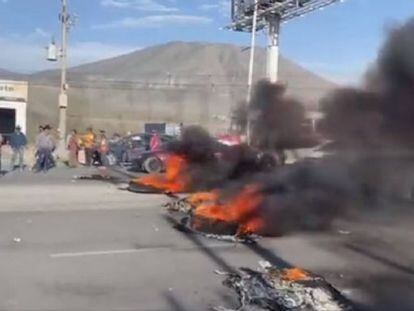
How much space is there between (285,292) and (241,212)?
4.52 m

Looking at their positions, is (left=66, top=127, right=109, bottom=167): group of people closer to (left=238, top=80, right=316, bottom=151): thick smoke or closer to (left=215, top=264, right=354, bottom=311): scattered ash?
(left=238, top=80, right=316, bottom=151): thick smoke

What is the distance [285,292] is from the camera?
759cm

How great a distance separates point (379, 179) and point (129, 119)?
61309mm

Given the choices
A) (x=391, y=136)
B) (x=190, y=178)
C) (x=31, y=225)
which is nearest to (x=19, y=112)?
(x=190, y=178)

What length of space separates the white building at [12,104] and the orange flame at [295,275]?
39515 millimetres

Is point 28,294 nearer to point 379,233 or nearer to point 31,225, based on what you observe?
point 31,225

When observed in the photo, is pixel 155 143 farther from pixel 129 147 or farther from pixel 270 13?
pixel 270 13

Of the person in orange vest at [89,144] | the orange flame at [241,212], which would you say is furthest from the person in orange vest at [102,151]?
the orange flame at [241,212]

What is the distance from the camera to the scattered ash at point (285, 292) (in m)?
7.21

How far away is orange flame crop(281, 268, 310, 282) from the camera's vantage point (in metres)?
8.33

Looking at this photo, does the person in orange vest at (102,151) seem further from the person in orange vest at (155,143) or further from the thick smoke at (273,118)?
the thick smoke at (273,118)

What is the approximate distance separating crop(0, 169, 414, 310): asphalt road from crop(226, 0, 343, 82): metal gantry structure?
27.1 m

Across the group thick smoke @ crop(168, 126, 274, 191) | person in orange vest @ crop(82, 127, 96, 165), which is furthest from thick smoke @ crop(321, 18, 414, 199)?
person in orange vest @ crop(82, 127, 96, 165)

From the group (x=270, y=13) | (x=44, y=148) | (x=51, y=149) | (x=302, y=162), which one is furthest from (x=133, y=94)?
(x=302, y=162)
